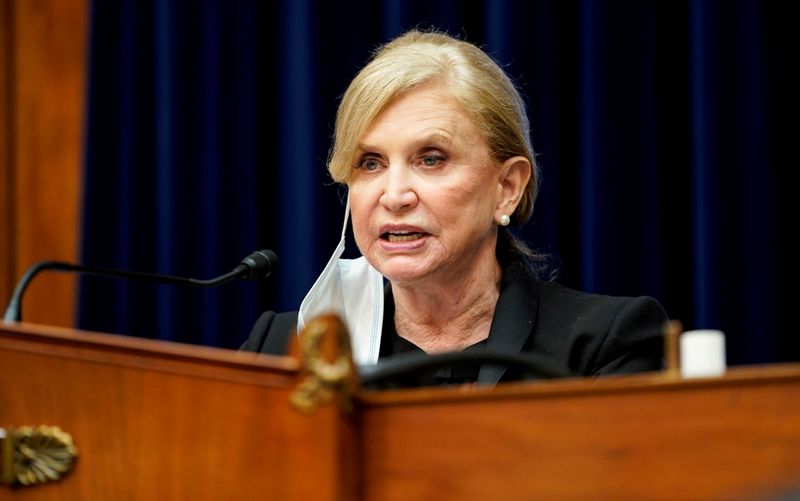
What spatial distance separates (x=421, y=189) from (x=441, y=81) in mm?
204

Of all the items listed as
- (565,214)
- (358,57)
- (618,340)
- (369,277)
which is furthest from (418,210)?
(358,57)

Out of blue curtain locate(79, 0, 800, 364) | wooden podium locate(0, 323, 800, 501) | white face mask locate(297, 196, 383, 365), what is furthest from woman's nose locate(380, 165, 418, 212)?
wooden podium locate(0, 323, 800, 501)

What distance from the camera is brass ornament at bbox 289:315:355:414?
885 mm

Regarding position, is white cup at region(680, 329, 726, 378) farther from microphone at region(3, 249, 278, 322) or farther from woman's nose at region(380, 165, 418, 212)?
woman's nose at region(380, 165, 418, 212)

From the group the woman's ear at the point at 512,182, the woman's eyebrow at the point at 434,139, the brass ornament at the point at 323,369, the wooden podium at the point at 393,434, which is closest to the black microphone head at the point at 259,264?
the woman's eyebrow at the point at 434,139

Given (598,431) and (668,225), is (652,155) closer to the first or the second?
(668,225)

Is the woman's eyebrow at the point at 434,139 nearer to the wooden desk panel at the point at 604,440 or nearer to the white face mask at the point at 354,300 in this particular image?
the white face mask at the point at 354,300

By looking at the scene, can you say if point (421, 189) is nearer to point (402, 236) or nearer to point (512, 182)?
point (402, 236)

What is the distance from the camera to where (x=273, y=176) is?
292cm

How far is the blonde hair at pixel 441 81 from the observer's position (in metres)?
2.00

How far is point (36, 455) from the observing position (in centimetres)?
100

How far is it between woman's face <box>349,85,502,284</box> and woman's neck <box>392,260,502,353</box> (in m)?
0.03

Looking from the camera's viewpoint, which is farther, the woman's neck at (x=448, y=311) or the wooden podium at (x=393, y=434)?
the woman's neck at (x=448, y=311)

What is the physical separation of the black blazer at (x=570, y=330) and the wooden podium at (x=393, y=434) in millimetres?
839
